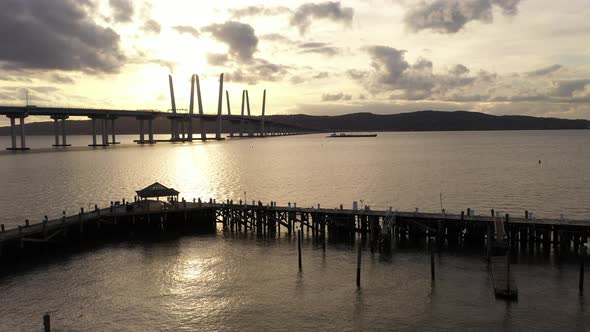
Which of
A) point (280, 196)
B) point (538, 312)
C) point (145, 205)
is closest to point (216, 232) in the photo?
point (145, 205)

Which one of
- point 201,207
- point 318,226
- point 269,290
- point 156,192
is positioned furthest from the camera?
point 156,192

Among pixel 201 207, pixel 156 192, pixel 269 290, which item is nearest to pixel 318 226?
pixel 201 207

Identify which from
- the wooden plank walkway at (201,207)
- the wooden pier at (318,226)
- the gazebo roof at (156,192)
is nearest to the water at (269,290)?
the wooden pier at (318,226)

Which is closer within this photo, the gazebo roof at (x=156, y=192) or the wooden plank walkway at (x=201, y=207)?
the wooden plank walkway at (x=201, y=207)

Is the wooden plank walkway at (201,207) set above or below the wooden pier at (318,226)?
above

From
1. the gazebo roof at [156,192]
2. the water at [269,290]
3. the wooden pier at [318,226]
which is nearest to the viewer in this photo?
the water at [269,290]

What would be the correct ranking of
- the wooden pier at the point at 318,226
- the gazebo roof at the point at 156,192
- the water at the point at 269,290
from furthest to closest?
the gazebo roof at the point at 156,192 < the wooden pier at the point at 318,226 < the water at the point at 269,290

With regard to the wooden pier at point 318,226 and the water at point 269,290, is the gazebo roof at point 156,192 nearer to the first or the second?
the wooden pier at point 318,226

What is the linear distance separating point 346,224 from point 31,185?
59667 mm

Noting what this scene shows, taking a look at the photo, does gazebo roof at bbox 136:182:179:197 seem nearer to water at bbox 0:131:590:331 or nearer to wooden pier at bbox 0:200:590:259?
wooden pier at bbox 0:200:590:259

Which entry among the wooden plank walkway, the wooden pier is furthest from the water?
the wooden plank walkway

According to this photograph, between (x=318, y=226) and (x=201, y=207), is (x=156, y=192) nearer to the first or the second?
(x=201, y=207)

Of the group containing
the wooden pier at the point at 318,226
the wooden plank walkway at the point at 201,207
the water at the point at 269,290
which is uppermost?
the wooden plank walkway at the point at 201,207

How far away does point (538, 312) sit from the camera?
77.8 feet
